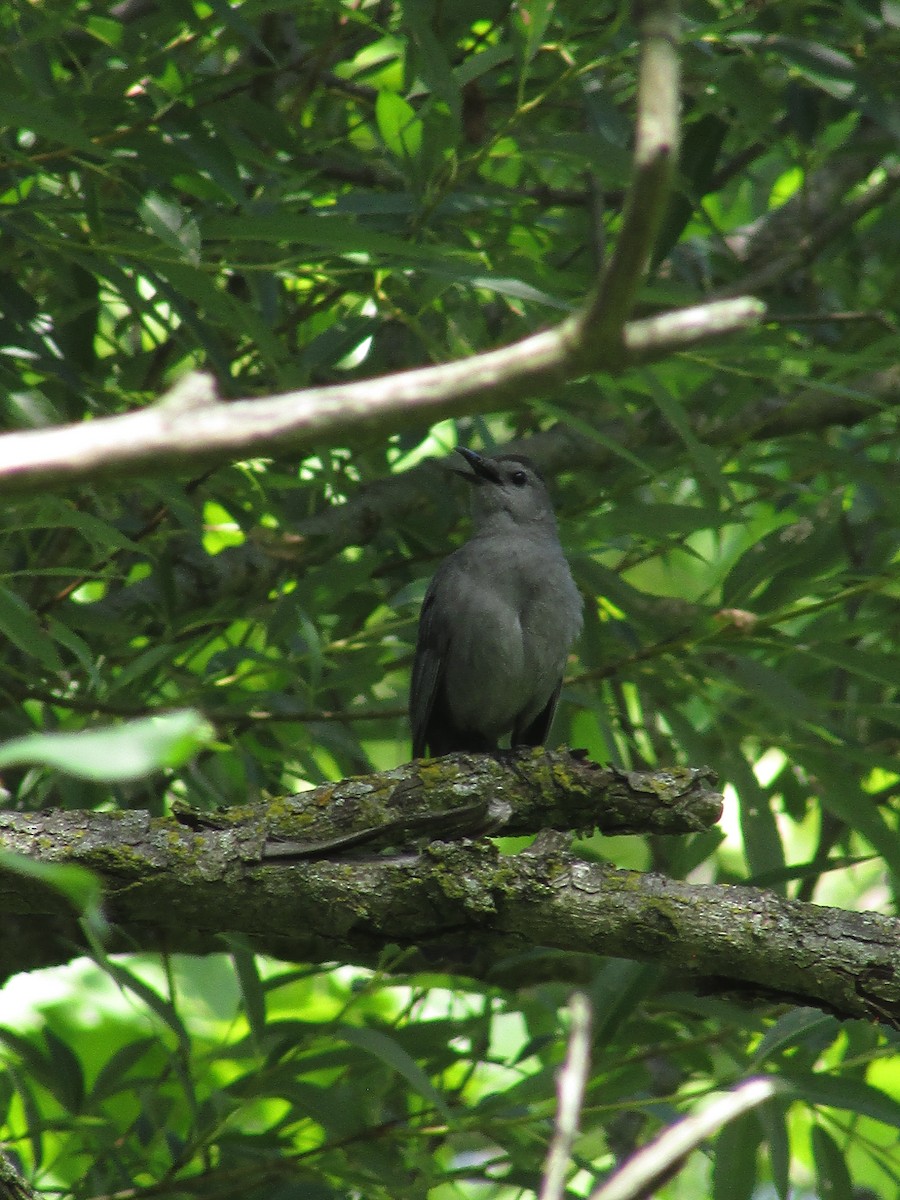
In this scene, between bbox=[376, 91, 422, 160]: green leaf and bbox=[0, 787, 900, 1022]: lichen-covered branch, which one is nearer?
bbox=[0, 787, 900, 1022]: lichen-covered branch

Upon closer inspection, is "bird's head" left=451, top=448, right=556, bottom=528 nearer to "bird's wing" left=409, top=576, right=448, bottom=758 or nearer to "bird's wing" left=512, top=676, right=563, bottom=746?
"bird's wing" left=409, top=576, right=448, bottom=758

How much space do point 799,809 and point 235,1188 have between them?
2.54m

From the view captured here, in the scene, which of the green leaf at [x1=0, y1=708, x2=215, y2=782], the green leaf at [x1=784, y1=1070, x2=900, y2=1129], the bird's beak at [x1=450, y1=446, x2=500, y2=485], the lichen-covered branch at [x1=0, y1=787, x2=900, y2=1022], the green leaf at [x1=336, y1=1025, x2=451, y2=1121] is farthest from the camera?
the bird's beak at [x1=450, y1=446, x2=500, y2=485]

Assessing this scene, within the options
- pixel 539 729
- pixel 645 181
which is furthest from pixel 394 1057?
pixel 645 181

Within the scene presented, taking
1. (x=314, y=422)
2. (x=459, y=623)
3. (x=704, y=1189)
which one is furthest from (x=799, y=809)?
(x=314, y=422)

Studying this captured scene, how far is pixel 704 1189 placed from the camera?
241 inches

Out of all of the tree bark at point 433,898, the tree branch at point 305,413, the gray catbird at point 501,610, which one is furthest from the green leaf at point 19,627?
the tree branch at point 305,413

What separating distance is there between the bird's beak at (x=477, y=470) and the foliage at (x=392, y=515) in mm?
120

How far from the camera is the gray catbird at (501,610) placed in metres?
5.18

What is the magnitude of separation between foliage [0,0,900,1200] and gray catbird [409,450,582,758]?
137mm

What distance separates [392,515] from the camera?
16.5 ft

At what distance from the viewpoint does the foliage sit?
12.1ft

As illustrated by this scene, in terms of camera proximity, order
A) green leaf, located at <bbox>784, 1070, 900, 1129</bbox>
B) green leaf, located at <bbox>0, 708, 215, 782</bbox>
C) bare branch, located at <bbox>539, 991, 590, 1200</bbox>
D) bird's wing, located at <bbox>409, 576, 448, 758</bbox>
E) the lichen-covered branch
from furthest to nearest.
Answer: bird's wing, located at <bbox>409, 576, 448, 758</bbox> → green leaf, located at <bbox>784, 1070, 900, 1129</bbox> → the lichen-covered branch → bare branch, located at <bbox>539, 991, 590, 1200</bbox> → green leaf, located at <bbox>0, 708, 215, 782</bbox>

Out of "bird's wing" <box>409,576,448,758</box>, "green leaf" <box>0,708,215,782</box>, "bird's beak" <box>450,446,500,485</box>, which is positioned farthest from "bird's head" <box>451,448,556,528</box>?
"green leaf" <box>0,708,215,782</box>
